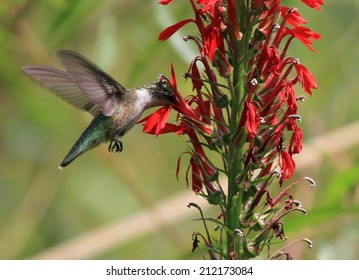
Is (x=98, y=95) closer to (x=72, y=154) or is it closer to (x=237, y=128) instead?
(x=72, y=154)

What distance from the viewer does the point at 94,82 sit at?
93.8 inches

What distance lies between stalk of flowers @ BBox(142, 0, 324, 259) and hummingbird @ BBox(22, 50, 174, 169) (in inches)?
7.0

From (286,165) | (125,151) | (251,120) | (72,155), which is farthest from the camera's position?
(125,151)

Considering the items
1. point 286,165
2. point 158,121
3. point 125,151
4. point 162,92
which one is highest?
point 125,151

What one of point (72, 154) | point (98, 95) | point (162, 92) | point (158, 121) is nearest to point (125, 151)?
point (72, 154)

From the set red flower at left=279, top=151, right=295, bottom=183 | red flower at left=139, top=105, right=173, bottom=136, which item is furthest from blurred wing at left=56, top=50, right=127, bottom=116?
red flower at left=279, top=151, right=295, bottom=183

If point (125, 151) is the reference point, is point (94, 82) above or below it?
below

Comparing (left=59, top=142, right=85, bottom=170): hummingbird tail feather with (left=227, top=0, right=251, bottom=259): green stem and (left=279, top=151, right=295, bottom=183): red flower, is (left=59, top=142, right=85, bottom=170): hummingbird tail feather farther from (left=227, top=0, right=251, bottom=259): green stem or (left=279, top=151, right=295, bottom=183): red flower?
(left=279, top=151, right=295, bottom=183): red flower

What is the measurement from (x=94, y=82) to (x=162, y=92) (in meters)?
0.23

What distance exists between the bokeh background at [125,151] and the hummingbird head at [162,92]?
44cm

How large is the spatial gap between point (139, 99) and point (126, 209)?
2.61m

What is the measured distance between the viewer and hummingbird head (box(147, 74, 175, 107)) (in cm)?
228

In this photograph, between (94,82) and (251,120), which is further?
(94,82)
